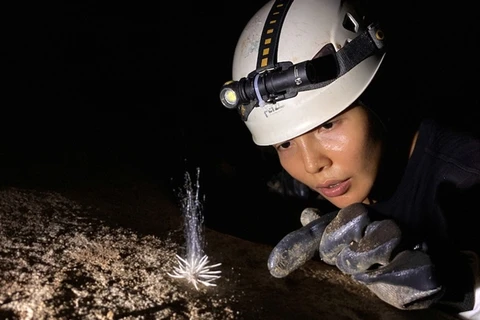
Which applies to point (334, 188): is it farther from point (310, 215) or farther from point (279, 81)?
point (279, 81)

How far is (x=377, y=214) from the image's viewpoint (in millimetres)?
2574

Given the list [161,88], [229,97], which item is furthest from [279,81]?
[161,88]

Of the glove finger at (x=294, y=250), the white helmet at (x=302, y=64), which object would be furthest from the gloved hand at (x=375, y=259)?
the white helmet at (x=302, y=64)

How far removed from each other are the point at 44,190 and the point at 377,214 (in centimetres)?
227

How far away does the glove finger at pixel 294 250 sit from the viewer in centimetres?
194

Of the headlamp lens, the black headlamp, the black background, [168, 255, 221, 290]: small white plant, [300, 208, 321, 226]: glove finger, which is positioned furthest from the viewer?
the black background

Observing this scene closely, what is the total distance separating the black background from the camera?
4.26 m

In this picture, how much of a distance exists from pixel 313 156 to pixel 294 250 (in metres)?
0.52

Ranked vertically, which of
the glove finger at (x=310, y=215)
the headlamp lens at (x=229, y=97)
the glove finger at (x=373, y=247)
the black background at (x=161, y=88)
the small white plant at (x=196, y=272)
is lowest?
the glove finger at (x=373, y=247)

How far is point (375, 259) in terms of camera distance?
1.78 m

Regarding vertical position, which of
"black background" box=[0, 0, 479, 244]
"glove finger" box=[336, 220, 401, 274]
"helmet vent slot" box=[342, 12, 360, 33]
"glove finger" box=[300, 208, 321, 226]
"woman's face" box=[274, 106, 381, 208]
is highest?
"black background" box=[0, 0, 479, 244]

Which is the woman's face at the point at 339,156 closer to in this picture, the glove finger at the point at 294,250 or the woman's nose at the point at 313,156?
the woman's nose at the point at 313,156

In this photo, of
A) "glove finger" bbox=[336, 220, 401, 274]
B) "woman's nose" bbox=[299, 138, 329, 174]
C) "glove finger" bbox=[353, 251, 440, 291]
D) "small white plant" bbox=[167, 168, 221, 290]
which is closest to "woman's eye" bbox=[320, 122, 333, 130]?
"woman's nose" bbox=[299, 138, 329, 174]

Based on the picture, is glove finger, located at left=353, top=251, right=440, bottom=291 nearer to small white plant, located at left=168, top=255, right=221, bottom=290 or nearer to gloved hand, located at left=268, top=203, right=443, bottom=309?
gloved hand, located at left=268, top=203, right=443, bottom=309
